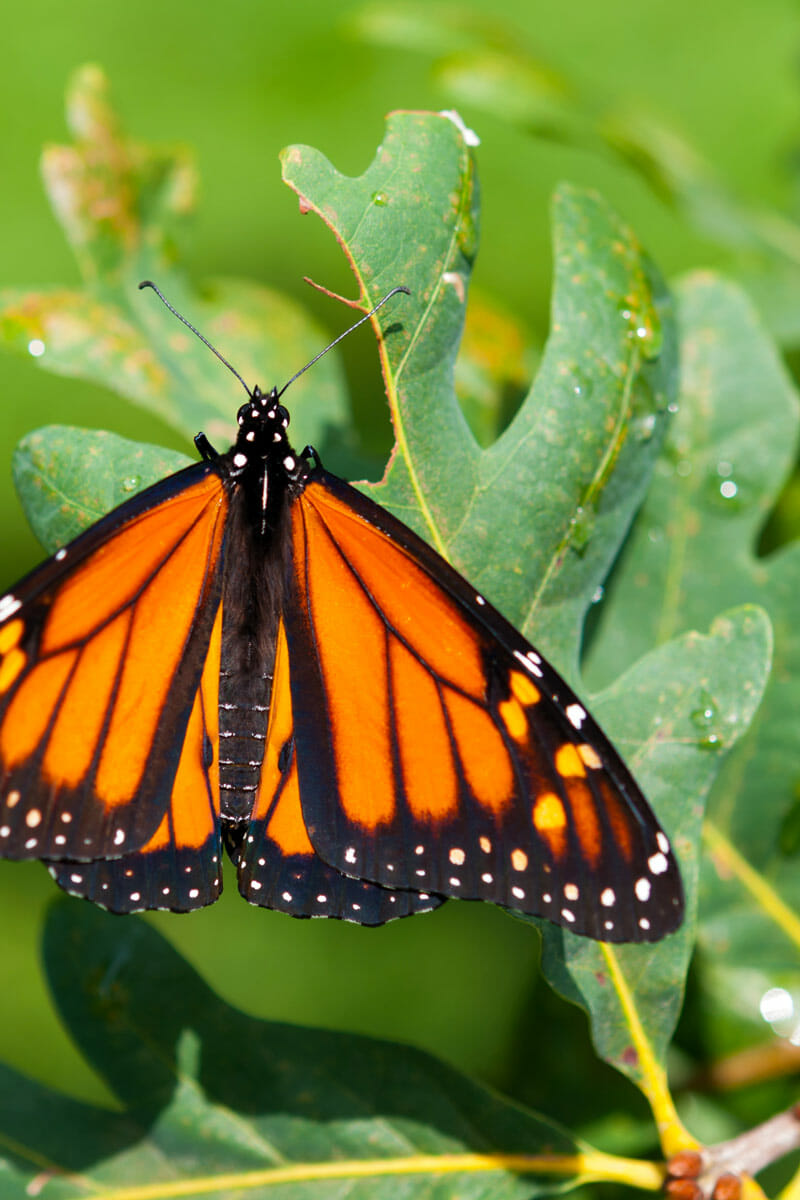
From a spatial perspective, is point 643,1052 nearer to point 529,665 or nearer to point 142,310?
point 529,665

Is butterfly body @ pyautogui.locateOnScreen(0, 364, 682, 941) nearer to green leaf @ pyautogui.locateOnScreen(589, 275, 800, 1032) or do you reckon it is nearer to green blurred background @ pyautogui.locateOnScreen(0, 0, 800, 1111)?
green leaf @ pyautogui.locateOnScreen(589, 275, 800, 1032)

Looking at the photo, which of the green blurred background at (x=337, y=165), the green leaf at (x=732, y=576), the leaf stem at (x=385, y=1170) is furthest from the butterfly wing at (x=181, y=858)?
the green blurred background at (x=337, y=165)

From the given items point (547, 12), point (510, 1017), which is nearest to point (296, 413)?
point (510, 1017)

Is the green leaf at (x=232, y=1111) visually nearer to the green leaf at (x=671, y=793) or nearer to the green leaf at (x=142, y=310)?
the green leaf at (x=671, y=793)

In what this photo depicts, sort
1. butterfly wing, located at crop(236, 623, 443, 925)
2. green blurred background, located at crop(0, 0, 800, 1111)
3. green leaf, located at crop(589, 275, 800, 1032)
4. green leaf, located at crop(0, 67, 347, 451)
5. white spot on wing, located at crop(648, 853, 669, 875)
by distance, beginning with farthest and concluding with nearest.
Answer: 1. green blurred background, located at crop(0, 0, 800, 1111)
2. green leaf, located at crop(0, 67, 347, 451)
3. green leaf, located at crop(589, 275, 800, 1032)
4. butterfly wing, located at crop(236, 623, 443, 925)
5. white spot on wing, located at crop(648, 853, 669, 875)

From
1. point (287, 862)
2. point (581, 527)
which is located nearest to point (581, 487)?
point (581, 527)

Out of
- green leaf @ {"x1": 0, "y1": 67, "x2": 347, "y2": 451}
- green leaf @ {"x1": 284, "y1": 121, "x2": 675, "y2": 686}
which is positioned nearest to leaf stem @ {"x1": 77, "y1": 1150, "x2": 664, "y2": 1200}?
green leaf @ {"x1": 284, "y1": 121, "x2": 675, "y2": 686}
